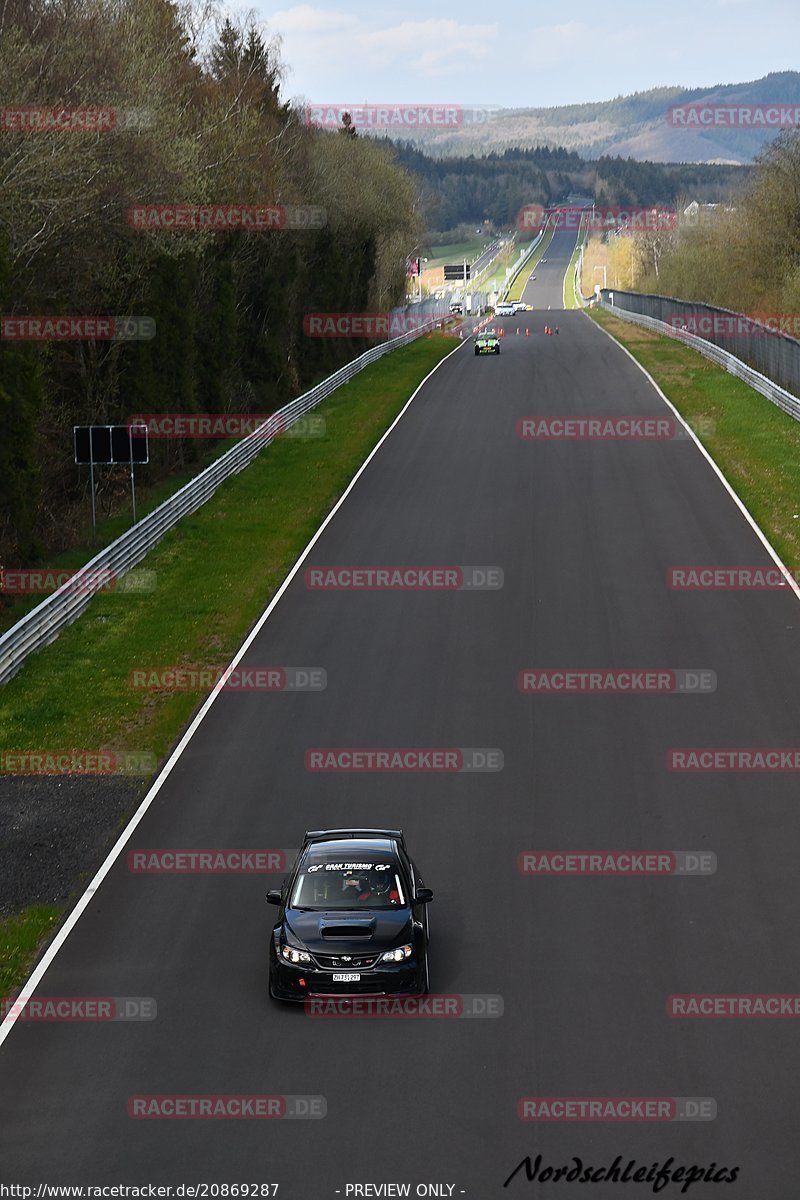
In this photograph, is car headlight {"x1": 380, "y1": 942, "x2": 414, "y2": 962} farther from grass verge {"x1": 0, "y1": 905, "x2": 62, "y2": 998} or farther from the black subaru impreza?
grass verge {"x1": 0, "y1": 905, "x2": 62, "y2": 998}

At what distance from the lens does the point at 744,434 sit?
45.6 m

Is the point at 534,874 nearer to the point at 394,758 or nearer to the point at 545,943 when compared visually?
the point at 545,943

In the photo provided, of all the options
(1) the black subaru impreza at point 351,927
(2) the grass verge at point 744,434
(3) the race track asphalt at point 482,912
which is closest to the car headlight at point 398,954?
(1) the black subaru impreza at point 351,927

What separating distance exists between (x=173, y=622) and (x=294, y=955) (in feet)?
49.9

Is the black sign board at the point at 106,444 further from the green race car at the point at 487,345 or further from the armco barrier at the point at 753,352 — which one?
the green race car at the point at 487,345

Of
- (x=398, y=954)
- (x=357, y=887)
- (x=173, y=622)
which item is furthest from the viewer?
(x=173, y=622)

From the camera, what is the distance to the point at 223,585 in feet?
102

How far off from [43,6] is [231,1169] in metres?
39.2

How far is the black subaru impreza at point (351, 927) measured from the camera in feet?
45.8

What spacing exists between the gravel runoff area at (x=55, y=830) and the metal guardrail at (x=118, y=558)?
202 inches

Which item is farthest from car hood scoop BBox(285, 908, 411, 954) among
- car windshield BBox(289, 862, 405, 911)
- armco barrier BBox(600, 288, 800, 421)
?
armco barrier BBox(600, 288, 800, 421)

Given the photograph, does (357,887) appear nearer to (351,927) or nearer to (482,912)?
(351,927)

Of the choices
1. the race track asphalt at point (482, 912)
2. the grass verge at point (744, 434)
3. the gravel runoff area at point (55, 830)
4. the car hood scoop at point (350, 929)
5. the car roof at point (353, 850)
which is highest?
the grass verge at point (744, 434)

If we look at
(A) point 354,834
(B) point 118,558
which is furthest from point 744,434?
(A) point 354,834
